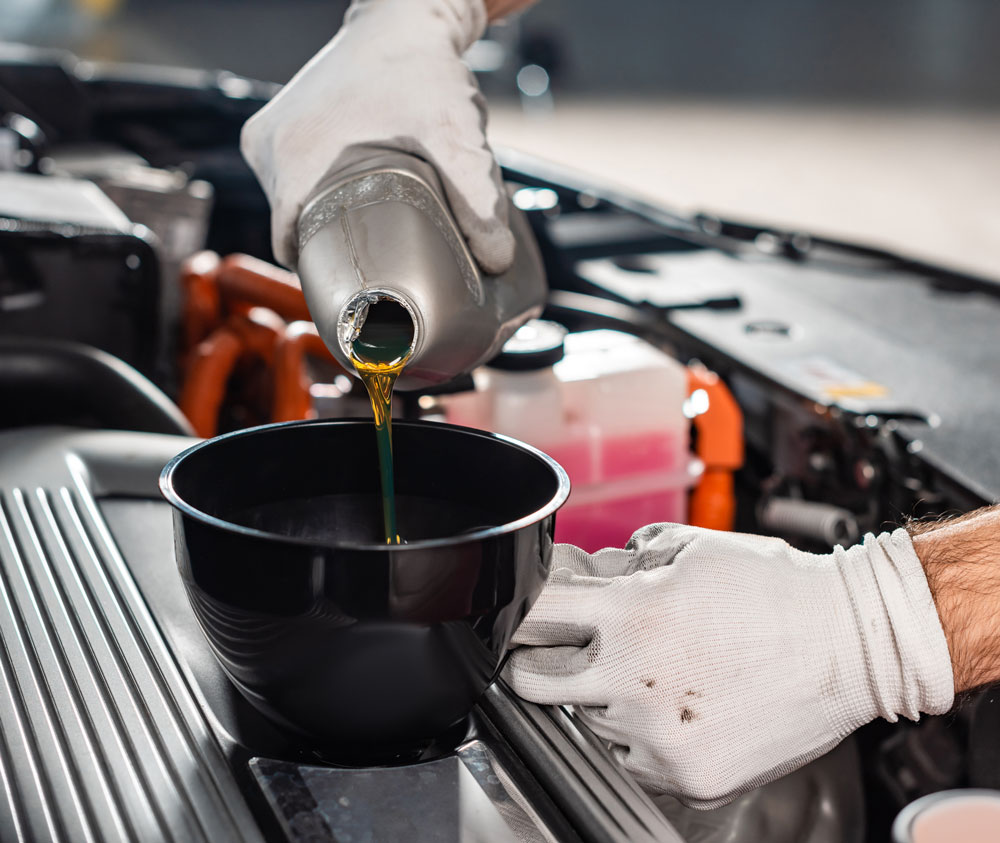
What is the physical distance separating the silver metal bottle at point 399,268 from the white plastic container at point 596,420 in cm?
18

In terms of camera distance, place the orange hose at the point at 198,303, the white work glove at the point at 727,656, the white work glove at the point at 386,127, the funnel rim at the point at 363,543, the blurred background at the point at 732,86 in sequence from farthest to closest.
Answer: the blurred background at the point at 732,86 < the orange hose at the point at 198,303 < the white work glove at the point at 386,127 < the white work glove at the point at 727,656 < the funnel rim at the point at 363,543

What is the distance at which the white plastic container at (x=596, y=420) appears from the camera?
3.01 ft

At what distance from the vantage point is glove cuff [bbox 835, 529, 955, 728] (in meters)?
0.60

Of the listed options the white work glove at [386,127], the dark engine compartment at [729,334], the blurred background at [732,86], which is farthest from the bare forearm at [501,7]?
the blurred background at [732,86]

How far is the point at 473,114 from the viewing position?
75 centimetres

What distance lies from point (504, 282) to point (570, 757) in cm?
36

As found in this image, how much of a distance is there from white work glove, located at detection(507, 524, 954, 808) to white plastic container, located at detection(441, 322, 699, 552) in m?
0.30

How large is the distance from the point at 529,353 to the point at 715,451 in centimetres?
23

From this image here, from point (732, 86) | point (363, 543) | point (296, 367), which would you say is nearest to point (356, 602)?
point (363, 543)

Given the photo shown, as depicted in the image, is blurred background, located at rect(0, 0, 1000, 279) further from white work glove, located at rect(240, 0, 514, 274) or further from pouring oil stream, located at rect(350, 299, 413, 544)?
pouring oil stream, located at rect(350, 299, 413, 544)

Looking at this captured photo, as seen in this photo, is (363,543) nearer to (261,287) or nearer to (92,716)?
(92,716)

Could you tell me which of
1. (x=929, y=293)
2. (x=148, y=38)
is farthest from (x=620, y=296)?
(x=148, y=38)

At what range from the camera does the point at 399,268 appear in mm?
602

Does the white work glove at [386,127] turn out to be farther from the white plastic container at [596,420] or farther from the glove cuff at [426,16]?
the white plastic container at [596,420]
